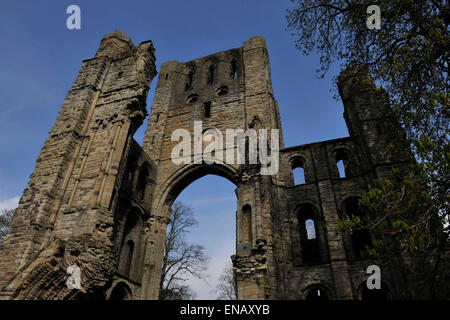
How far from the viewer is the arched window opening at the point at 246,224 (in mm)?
10003

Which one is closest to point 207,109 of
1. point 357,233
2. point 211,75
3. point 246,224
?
point 211,75

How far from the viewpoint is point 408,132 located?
616 cm

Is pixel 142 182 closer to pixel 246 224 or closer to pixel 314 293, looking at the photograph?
pixel 246 224

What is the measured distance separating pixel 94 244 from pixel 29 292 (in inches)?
62.1

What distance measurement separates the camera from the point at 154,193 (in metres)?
13.6

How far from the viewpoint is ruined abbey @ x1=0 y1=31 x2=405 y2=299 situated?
7.34 metres

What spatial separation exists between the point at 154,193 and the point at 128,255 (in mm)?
3009

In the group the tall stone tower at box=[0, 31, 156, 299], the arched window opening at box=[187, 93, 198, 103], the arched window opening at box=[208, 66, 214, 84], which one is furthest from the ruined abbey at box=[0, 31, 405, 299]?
the arched window opening at box=[208, 66, 214, 84]

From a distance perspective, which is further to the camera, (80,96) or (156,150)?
(156,150)

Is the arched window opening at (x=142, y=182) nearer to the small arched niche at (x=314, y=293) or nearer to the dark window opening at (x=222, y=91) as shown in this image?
the dark window opening at (x=222, y=91)

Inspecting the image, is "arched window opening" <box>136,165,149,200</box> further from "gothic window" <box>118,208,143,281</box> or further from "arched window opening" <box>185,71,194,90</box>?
"arched window opening" <box>185,71,194,90</box>

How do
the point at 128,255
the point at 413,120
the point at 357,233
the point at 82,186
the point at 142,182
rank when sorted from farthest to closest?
the point at 142,182, the point at 357,233, the point at 128,255, the point at 82,186, the point at 413,120
